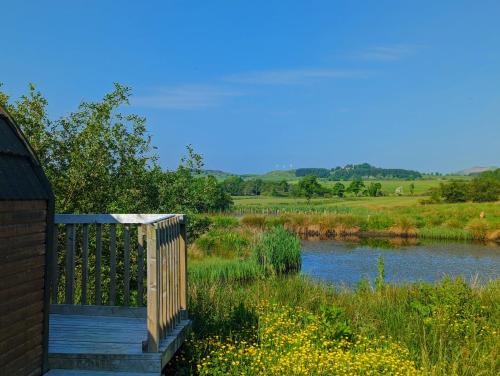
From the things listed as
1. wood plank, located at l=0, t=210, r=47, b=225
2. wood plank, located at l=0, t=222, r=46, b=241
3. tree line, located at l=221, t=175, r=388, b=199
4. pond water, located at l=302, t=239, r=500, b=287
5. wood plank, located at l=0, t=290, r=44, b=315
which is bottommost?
pond water, located at l=302, t=239, r=500, b=287

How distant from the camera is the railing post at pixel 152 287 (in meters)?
5.88

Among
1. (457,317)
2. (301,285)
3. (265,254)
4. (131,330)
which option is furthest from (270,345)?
(265,254)

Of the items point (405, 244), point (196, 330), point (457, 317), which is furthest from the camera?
point (405, 244)

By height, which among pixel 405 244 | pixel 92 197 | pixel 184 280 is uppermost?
pixel 92 197

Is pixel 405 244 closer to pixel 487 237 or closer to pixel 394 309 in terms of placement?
pixel 487 237

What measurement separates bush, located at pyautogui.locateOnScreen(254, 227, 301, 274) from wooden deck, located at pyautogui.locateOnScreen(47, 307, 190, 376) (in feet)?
49.2

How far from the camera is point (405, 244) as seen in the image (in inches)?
1539

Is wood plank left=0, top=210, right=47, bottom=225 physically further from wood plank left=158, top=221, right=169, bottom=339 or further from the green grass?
the green grass

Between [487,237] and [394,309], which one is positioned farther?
[487,237]

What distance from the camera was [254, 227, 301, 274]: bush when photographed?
2239 cm

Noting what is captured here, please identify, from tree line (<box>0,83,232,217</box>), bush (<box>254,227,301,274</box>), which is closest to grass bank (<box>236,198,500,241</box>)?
bush (<box>254,227,301,274</box>)

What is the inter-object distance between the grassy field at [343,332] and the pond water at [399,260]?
841 centimetres

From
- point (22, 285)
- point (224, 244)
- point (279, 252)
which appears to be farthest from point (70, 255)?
point (224, 244)

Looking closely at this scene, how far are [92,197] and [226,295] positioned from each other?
12.6 ft
